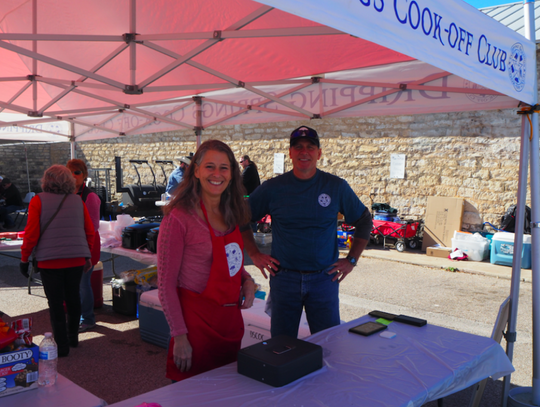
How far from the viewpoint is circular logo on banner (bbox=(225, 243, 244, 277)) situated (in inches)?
75.7

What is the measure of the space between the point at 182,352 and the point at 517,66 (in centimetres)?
240

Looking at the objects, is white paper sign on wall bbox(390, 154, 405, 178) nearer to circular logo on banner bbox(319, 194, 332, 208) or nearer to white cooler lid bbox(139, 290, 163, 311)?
white cooler lid bbox(139, 290, 163, 311)

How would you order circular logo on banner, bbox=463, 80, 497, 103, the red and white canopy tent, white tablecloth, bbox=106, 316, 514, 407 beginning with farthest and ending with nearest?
circular logo on banner, bbox=463, 80, 497, 103, the red and white canopy tent, white tablecloth, bbox=106, 316, 514, 407

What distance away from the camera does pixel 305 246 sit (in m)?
2.53

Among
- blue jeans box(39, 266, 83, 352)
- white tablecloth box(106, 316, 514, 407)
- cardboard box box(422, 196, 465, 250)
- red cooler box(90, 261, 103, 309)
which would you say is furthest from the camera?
cardboard box box(422, 196, 465, 250)

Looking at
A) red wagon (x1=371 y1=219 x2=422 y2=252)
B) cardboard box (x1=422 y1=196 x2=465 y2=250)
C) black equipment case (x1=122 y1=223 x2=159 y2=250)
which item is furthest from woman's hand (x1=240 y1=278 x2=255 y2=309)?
cardboard box (x1=422 y1=196 x2=465 y2=250)

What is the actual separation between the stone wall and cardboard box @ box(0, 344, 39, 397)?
873 cm

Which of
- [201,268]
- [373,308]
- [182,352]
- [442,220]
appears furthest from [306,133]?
[442,220]

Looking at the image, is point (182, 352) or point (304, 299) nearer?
point (182, 352)

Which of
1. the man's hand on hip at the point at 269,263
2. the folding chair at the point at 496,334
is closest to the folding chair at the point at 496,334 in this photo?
the folding chair at the point at 496,334

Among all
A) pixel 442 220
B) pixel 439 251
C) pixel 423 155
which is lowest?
pixel 439 251

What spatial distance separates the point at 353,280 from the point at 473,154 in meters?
4.18

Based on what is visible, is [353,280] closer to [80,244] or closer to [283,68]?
[283,68]

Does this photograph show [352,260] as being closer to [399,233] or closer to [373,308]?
[373,308]
